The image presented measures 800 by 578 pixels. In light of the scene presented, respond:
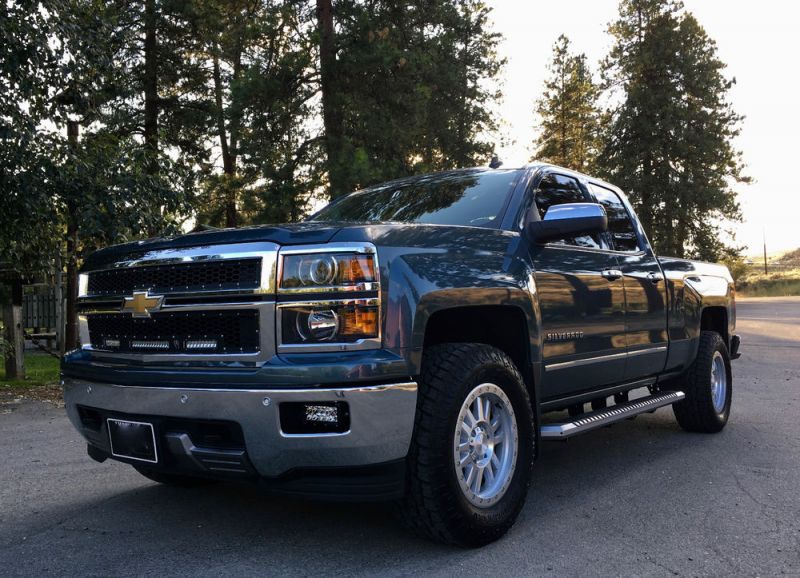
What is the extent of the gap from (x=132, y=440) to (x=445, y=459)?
1.43 m

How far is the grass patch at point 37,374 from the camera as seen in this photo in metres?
10.1

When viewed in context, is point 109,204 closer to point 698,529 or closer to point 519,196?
point 519,196

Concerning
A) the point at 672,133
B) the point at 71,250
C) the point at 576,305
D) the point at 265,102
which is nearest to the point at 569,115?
the point at 672,133

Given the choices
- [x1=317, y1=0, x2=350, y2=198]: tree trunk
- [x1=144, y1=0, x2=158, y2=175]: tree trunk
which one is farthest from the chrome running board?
[x1=144, y1=0, x2=158, y2=175]: tree trunk

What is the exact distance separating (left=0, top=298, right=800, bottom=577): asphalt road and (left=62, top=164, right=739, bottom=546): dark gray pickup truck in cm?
26

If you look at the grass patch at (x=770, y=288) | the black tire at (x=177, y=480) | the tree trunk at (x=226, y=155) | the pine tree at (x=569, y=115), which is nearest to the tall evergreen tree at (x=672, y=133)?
the pine tree at (x=569, y=115)

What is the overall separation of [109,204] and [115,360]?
17.5 ft

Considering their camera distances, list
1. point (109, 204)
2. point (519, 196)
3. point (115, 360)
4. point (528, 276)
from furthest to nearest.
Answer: point (109, 204)
point (519, 196)
point (528, 276)
point (115, 360)

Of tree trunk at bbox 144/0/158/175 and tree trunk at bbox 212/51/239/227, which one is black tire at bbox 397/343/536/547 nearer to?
tree trunk at bbox 212/51/239/227

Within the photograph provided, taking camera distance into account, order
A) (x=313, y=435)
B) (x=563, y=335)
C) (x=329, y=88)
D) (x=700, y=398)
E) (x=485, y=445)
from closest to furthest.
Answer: (x=313, y=435), (x=485, y=445), (x=563, y=335), (x=700, y=398), (x=329, y=88)

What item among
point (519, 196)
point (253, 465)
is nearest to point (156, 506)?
point (253, 465)

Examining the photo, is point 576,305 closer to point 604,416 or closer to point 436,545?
point 604,416

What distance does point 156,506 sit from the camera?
4199 mm

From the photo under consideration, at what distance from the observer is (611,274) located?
4820mm
